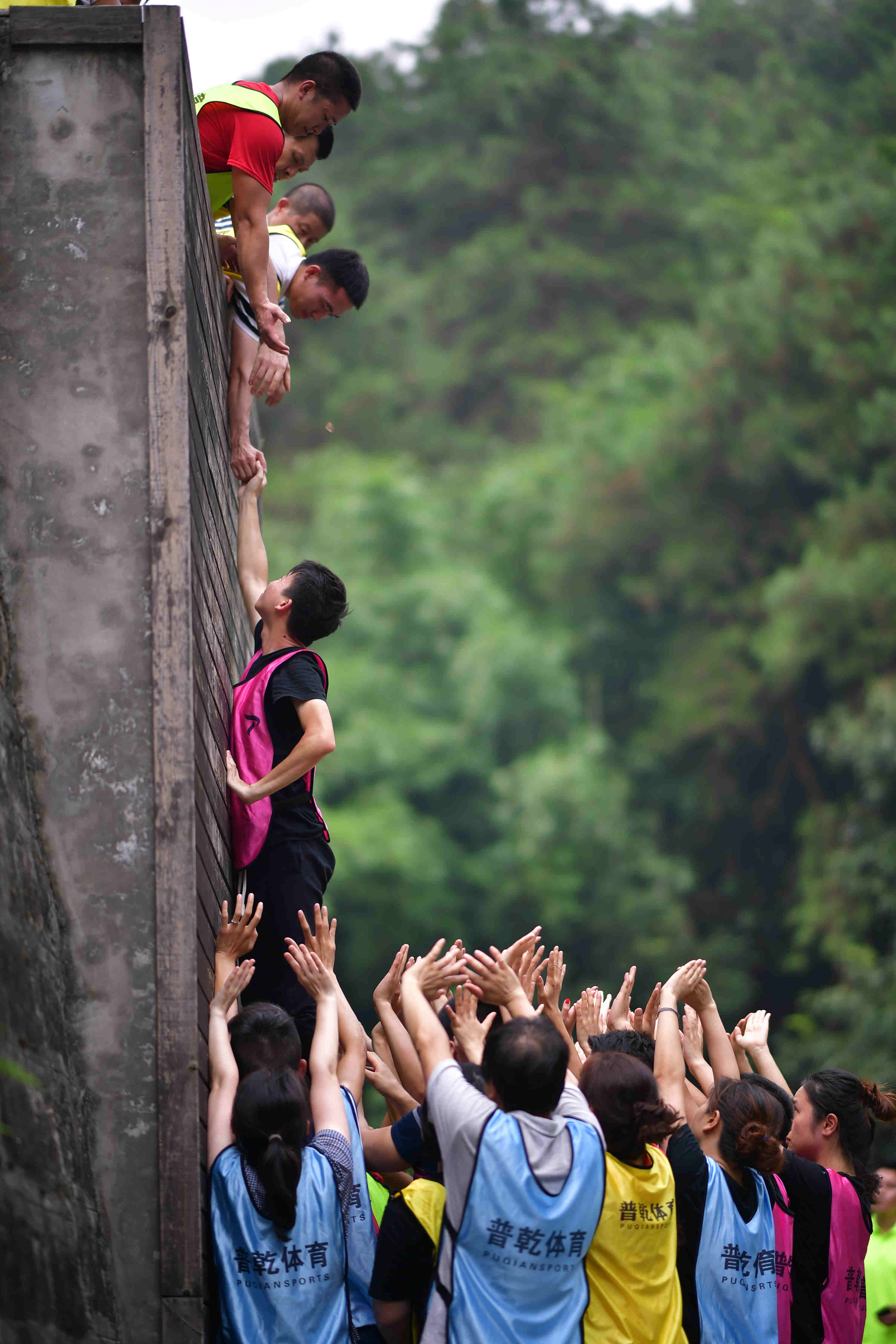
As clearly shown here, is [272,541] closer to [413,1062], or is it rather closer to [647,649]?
[647,649]

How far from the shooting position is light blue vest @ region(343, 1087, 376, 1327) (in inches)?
135

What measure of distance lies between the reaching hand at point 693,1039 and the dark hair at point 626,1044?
0.44m

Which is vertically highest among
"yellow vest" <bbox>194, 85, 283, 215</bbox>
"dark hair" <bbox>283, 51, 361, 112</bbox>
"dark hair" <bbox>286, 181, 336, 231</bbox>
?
"dark hair" <bbox>283, 51, 361, 112</bbox>

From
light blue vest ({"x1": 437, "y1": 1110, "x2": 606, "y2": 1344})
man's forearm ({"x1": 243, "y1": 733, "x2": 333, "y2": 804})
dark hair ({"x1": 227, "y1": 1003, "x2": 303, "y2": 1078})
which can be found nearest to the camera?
light blue vest ({"x1": 437, "y1": 1110, "x2": 606, "y2": 1344})

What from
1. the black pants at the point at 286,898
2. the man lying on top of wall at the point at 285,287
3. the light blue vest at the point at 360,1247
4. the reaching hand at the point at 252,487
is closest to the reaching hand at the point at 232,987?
the black pants at the point at 286,898

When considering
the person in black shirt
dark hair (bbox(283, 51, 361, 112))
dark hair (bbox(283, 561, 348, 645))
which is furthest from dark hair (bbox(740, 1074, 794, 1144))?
dark hair (bbox(283, 51, 361, 112))

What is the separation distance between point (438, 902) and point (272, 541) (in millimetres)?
8547

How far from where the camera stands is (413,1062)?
3.95 m

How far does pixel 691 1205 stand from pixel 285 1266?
102 centimetres

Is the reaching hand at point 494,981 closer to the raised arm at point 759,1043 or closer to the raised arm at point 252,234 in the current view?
the raised arm at point 759,1043

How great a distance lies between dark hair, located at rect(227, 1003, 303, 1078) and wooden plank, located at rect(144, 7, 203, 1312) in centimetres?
18

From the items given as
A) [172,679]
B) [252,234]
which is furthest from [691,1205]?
[252,234]

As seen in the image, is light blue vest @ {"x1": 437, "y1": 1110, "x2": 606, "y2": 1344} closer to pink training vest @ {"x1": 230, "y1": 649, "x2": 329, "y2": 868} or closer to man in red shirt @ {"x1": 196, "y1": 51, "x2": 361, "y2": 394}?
pink training vest @ {"x1": 230, "y1": 649, "x2": 329, "y2": 868}

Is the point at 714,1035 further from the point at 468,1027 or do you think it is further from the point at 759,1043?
the point at 468,1027
